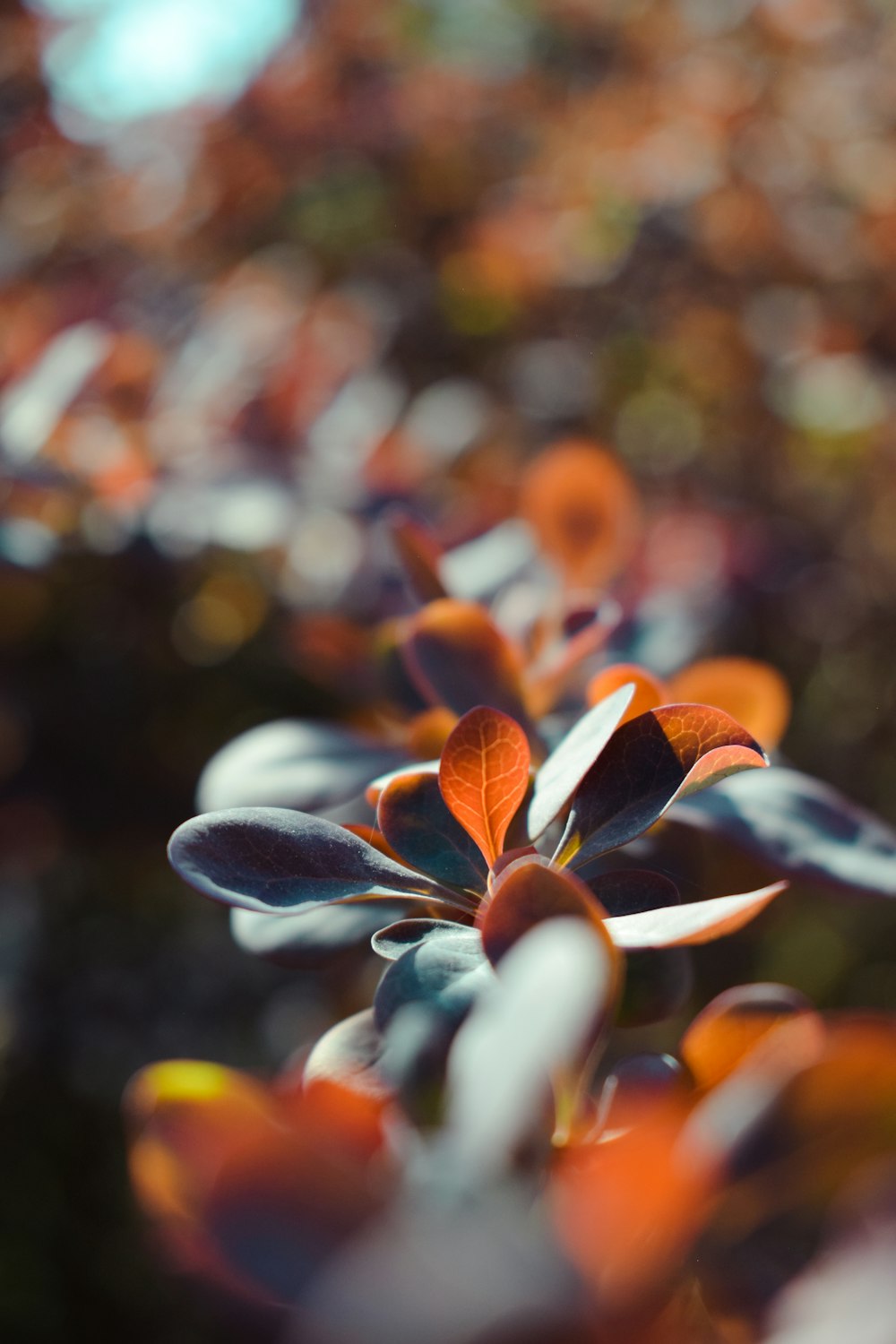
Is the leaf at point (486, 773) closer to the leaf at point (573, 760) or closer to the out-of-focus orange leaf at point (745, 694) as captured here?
the leaf at point (573, 760)

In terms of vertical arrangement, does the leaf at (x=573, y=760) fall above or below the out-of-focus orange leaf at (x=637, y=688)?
above

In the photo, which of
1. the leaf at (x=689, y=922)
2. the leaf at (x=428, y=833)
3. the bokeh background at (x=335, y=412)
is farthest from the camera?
the bokeh background at (x=335, y=412)

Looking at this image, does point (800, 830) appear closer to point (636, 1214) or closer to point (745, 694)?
point (745, 694)

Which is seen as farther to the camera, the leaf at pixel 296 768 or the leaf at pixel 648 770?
the leaf at pixel 296 768

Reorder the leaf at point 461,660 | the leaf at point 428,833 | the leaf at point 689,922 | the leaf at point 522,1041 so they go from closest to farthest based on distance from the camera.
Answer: the leaf at point 522,1041
the leaf at point 689,922
the leaf at point 428,833
the leaf at point 461,660

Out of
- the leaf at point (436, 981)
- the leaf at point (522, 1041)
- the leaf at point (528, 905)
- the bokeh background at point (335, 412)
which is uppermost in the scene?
the leaf at point (522, 1041)

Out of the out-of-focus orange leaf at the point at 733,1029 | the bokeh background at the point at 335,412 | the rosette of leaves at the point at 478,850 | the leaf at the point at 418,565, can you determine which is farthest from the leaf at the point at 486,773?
the bokeh background at the point at 335,412

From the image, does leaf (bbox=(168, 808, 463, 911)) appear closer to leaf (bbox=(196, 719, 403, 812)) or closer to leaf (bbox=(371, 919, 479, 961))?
leaf (bbox=(371, 919, 479, 961))

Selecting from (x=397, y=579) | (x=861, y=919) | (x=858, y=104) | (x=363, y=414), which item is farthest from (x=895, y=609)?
(x=397, y=579)
